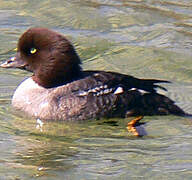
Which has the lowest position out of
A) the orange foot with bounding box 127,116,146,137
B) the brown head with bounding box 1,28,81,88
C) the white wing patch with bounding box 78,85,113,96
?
the orange foot with bounding box 127,116,146,137

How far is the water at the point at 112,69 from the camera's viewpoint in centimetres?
662

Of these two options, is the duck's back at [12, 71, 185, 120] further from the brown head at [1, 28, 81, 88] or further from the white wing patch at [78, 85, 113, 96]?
the brown head at [1, 28, 81, 88]

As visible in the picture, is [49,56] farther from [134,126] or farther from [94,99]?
[134,126]

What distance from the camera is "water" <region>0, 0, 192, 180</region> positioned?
6.62 meters

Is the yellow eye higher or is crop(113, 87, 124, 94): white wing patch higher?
the yellow eye

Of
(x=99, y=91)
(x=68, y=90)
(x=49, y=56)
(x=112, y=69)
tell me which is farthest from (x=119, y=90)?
(x=112, y=69)

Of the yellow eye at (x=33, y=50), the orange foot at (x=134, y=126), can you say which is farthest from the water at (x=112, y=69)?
the yellow eye at (x=33, y=50)

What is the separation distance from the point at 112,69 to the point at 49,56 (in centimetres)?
197

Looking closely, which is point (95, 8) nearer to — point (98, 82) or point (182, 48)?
point (182, 48)

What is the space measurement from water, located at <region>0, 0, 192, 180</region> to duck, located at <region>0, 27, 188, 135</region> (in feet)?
0.47

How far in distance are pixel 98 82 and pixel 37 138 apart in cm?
120

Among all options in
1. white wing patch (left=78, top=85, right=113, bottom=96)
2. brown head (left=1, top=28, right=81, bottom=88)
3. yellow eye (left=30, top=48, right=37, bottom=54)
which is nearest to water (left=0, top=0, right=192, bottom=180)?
white wing patch (left=78, top=85, right=113, bottom=96)

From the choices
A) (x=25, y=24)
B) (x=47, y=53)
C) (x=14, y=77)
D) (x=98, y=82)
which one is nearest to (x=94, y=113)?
(x=98, y=82)

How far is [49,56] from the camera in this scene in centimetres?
848
